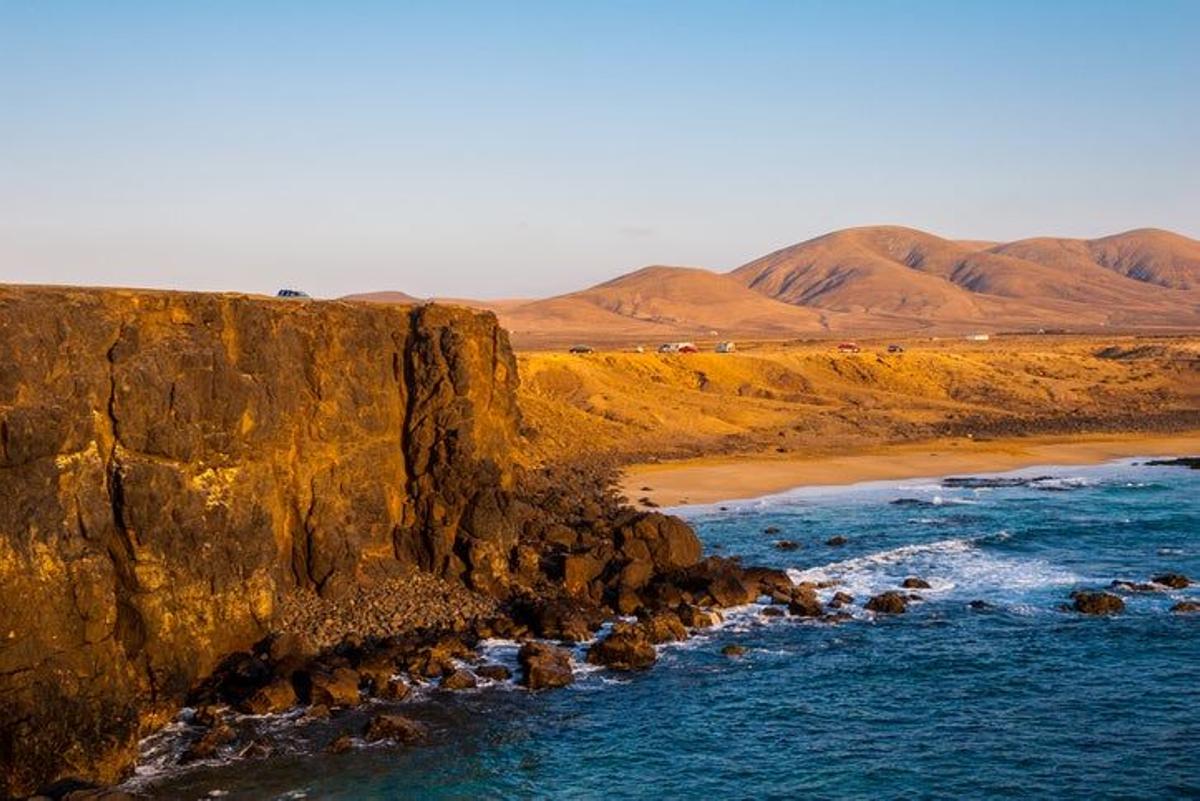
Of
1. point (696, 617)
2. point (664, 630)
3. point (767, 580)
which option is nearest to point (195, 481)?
point (664, 630)

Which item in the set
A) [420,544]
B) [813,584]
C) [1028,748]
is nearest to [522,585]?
[420,544]

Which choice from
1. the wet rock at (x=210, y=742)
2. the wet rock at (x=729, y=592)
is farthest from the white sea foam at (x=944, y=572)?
the wet rock at (x=210, y=742)

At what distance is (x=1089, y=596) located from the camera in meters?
46.1

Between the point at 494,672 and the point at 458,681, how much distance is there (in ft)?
5.06

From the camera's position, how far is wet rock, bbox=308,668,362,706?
35.0 metres

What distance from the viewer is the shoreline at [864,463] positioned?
7581cm

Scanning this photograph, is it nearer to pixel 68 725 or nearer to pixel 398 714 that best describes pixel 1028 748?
pixel 398 714

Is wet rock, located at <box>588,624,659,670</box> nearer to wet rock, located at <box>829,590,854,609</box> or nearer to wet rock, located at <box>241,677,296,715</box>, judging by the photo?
wet rock, located at <box>829,590,854,609</box>

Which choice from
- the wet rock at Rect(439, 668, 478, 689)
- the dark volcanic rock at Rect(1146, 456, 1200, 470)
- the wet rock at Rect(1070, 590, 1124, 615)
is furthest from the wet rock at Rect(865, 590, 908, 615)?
the dark volcanic rock at Rect(1146, 456, 1200, 470)

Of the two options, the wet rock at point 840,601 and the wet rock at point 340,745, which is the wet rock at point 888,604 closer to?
the wet rock at point 840,601

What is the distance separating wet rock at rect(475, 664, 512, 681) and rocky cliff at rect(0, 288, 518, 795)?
6930 millimetres

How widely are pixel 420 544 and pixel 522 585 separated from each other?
435cm

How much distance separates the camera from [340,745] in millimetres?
32000

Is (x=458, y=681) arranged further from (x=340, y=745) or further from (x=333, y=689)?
(x=340, y=745)
